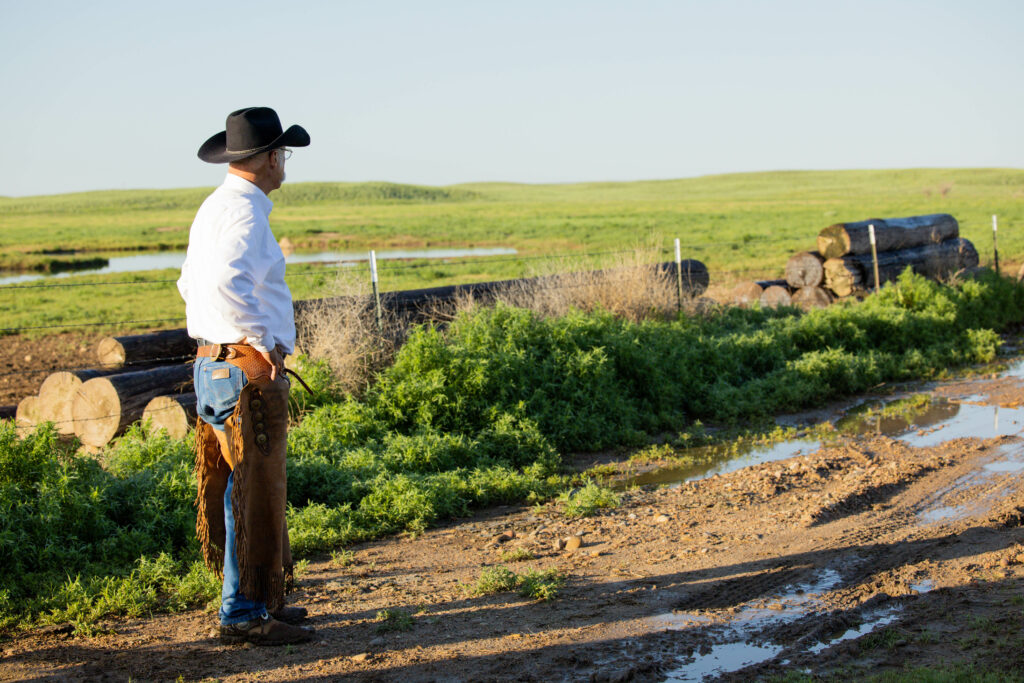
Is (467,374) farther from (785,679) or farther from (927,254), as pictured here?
(927,254)

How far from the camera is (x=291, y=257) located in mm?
44594

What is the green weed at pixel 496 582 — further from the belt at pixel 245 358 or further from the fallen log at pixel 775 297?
the fallen log at pixel 775 297

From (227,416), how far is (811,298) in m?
13.8

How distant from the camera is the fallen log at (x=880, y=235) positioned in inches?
619

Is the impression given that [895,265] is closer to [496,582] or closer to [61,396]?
[496,582]

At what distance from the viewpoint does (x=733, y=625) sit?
4.10 meters

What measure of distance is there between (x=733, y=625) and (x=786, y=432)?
4872 millimetres

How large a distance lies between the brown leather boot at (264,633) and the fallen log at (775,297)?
13.2 meters

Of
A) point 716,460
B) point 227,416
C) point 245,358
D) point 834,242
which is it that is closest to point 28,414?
point 227,416

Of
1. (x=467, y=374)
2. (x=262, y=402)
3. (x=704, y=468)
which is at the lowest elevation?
(x=704, y=468)

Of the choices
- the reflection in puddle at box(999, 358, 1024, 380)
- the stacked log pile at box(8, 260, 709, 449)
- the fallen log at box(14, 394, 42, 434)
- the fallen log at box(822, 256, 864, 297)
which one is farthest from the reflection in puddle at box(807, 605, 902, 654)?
the fallen log at box(822, 256, 864, 297)

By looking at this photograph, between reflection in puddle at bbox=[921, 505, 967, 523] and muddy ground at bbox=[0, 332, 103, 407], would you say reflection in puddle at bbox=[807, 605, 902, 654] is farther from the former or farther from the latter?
muddy ground at bbox=[0, 332, 103, 407]

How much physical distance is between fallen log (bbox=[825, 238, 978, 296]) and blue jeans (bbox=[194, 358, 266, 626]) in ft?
44.2

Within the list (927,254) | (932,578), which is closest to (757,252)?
(927,254)
